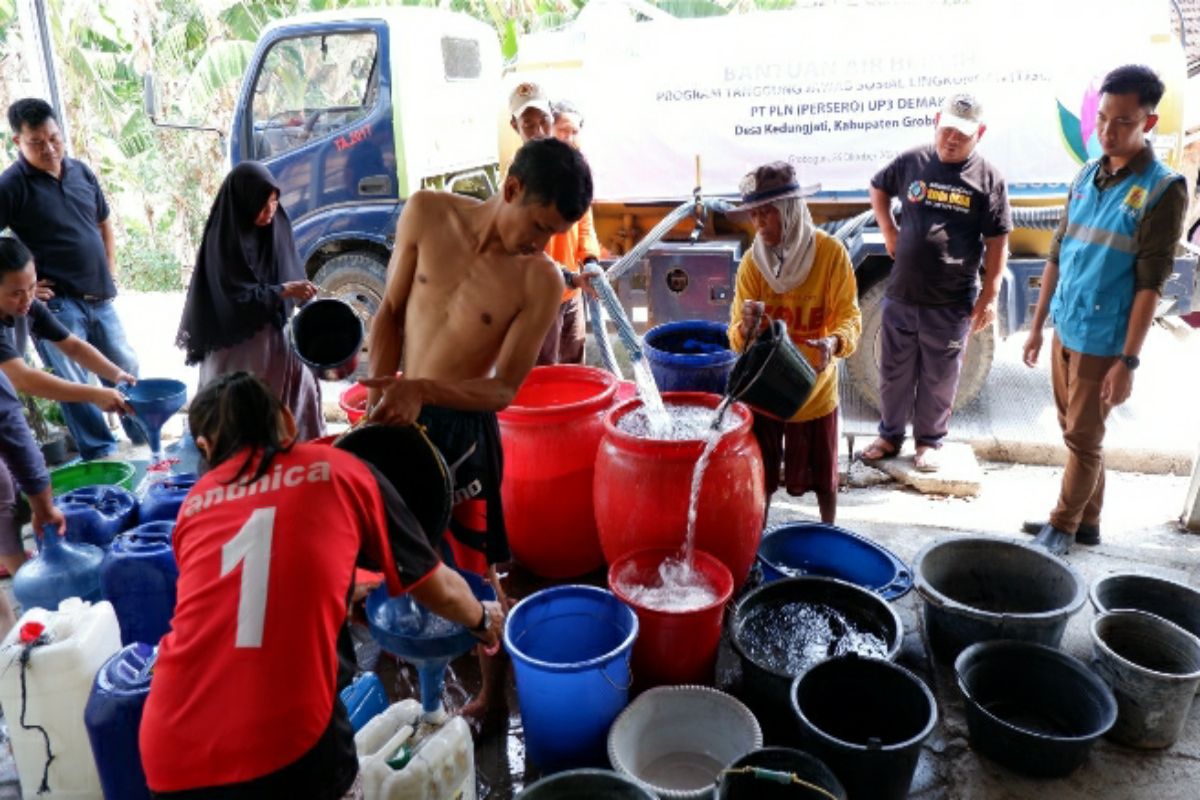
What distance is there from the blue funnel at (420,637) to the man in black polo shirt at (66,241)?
116 inches

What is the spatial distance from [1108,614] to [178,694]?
2.76 metres

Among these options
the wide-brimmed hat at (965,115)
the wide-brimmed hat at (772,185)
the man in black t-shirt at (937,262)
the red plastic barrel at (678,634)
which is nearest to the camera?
the red plastic barrel at (678,634)

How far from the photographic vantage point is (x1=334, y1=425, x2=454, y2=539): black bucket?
2072mm

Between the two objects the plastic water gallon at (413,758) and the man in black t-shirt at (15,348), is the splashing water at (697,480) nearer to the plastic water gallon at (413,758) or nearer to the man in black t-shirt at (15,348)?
the plastic water gallon at (413,758)

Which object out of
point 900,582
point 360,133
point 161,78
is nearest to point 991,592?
point 900,582

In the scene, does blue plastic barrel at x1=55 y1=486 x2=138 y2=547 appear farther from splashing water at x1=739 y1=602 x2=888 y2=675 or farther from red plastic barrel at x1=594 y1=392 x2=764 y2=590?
splashing water at x1=739 y1=602 x2=888 y2=675

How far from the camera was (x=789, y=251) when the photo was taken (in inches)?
122

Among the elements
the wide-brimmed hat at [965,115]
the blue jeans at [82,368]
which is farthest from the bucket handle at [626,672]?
the blue jeans at [82,368]

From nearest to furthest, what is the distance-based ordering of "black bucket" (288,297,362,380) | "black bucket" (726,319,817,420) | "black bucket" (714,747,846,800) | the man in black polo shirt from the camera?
"black bucket" (714,747,846,800) < "black bucket" (726,319,817,420) < "black bucket" (288,297,362,380) < the man in black polo shirt

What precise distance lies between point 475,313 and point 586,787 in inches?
53.1

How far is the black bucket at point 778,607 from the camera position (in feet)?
8.43

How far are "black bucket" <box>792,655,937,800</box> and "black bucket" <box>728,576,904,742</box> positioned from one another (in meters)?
0.09

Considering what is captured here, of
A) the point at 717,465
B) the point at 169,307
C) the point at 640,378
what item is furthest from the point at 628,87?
the point at 169,307

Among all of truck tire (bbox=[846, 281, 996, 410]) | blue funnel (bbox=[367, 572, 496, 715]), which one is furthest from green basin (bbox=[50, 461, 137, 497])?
truck tire (bbox=[846, 281, 996, 410])
